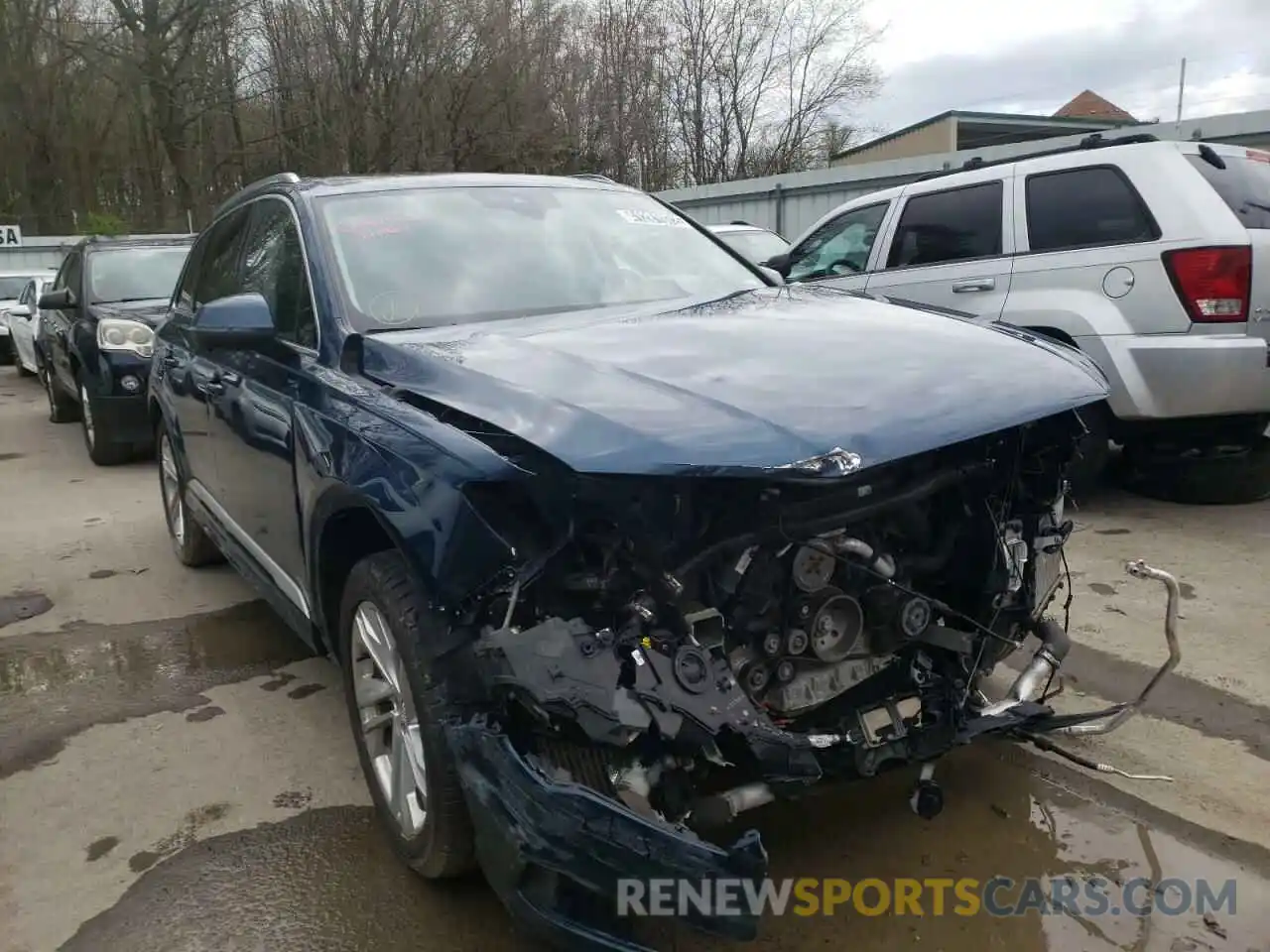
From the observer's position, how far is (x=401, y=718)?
99.7 inches

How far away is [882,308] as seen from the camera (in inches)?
122

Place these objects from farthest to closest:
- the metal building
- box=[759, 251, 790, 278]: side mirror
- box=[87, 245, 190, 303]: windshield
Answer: the metal building
box=[87, 245, 190, 303]: windshield
box=[759, 251, 790, 278]: side mirror

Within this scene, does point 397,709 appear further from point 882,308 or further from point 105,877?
point 882,308

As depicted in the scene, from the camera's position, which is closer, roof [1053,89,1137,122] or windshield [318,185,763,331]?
windshield [318,185,763,331]

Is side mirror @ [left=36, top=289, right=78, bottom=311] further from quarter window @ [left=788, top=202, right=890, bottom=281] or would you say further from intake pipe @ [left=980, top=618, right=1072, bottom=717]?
intake pipe @ [left=980, top=618, right=1072, bottom=717]

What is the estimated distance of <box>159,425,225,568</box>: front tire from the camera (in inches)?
204

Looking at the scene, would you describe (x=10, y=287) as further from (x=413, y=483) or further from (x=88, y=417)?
(x=413, y=483)

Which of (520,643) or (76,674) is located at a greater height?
(520,643)

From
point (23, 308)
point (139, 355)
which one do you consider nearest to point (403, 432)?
point (139, 355)

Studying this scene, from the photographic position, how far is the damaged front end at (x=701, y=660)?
1.96m

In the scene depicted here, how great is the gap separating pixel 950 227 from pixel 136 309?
21.0 feet

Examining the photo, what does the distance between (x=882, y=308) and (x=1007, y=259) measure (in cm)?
325

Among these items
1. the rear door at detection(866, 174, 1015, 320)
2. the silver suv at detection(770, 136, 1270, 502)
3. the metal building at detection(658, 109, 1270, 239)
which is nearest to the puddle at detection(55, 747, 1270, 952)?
the silver suv at detection(770, 136, 1270, 502)

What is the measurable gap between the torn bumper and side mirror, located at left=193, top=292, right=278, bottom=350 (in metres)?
1.70
